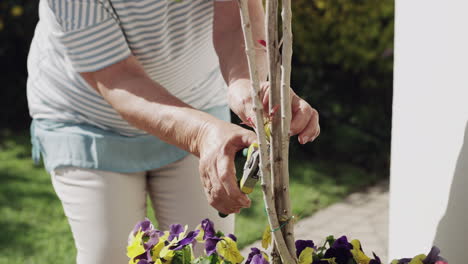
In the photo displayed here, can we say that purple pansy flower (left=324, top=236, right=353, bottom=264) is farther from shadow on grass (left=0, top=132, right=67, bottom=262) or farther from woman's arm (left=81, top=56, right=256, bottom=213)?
shadow on grass (left=0, top=132, right=67, bottom=262)

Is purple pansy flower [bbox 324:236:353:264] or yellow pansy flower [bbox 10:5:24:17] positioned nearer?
purple pansy flower [bbox 324:236:353:264]

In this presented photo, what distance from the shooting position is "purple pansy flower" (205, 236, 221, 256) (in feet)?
5.18

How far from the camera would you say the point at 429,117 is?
1643 mm

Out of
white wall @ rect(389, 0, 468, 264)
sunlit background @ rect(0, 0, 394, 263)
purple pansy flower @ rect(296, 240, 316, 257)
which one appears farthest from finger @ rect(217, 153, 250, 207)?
sunlit background @ rect(0, 0, 394, 263)

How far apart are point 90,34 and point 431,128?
0.93 m

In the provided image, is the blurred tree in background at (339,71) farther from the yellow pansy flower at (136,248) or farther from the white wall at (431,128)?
the yellow pansy flower at (136,248)

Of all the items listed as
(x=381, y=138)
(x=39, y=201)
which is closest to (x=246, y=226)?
(x=39, y=201)

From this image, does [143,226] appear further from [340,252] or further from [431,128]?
[431,128]

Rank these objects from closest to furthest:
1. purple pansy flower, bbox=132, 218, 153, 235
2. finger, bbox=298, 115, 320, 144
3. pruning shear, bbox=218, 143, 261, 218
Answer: pruning shear, bbox=218, 143, 261, 218
finger, bbox=298, 115, 320, 144
purple pansy flower, bbox=132, 218, 153, 235

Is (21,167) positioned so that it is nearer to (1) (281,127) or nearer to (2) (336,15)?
(2) (336,15)

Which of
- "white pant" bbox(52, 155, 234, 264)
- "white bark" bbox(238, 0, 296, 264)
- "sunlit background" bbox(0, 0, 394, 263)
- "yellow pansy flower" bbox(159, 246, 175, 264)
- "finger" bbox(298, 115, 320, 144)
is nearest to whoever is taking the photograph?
"white bark" bbox(238, 0, 296, 264)

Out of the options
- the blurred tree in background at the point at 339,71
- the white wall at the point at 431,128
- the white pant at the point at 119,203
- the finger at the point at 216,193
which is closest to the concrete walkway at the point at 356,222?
the blurred tree in background at the point at 339,71

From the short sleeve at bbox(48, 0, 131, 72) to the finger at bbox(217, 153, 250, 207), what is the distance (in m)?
0.57

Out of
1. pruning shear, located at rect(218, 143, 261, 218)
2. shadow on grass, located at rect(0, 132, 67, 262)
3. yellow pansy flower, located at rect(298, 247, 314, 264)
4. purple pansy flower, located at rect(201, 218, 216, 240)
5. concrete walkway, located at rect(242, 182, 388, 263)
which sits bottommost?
concrete walkway, located at rect(242, 182, 388, 263)
